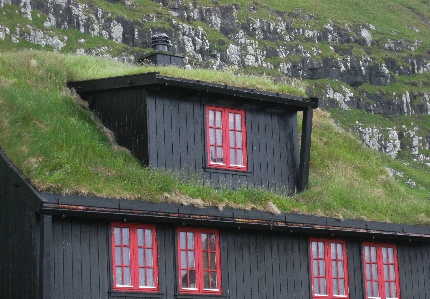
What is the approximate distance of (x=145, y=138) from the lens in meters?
25.8

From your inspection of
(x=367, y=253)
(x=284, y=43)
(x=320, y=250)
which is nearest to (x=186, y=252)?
(x=320, y=250)

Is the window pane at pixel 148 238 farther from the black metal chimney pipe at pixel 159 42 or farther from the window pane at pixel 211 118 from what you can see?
the black metal chimney pipe at pixel 159 42

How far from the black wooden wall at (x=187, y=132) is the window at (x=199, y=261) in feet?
6.94

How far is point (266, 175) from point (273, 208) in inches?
84.9

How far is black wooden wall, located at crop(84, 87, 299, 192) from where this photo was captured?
26.0 meters

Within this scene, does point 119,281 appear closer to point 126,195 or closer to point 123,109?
point 126,195

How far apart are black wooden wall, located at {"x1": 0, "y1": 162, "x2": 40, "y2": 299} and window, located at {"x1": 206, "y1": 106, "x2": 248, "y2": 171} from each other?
19.6 feet

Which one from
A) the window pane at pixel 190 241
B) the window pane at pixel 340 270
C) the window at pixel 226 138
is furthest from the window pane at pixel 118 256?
the window pane at pixel 340 270

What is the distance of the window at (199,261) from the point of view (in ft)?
79.5

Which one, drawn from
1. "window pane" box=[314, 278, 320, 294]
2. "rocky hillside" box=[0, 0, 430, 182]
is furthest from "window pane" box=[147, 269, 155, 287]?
"rocky hillside" box=[0, 0, 430, 182]

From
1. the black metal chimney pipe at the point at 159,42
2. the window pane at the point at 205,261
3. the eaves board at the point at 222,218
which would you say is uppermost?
the black metal chimney pipe at the point at 159,42

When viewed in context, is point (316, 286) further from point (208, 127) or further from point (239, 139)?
point (208, 127)

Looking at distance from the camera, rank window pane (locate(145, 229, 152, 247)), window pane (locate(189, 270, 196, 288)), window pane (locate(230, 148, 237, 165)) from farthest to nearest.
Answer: window pane (locate(230, 148, 237, 165)), window pane (locate(189, 270, 196, 288)), window pane (locate(145, 229, 152, 247))

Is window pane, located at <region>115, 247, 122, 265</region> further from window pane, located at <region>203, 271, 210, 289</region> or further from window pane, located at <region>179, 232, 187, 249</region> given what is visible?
window pane, located at <region>203, 271, 210, 289</region>
